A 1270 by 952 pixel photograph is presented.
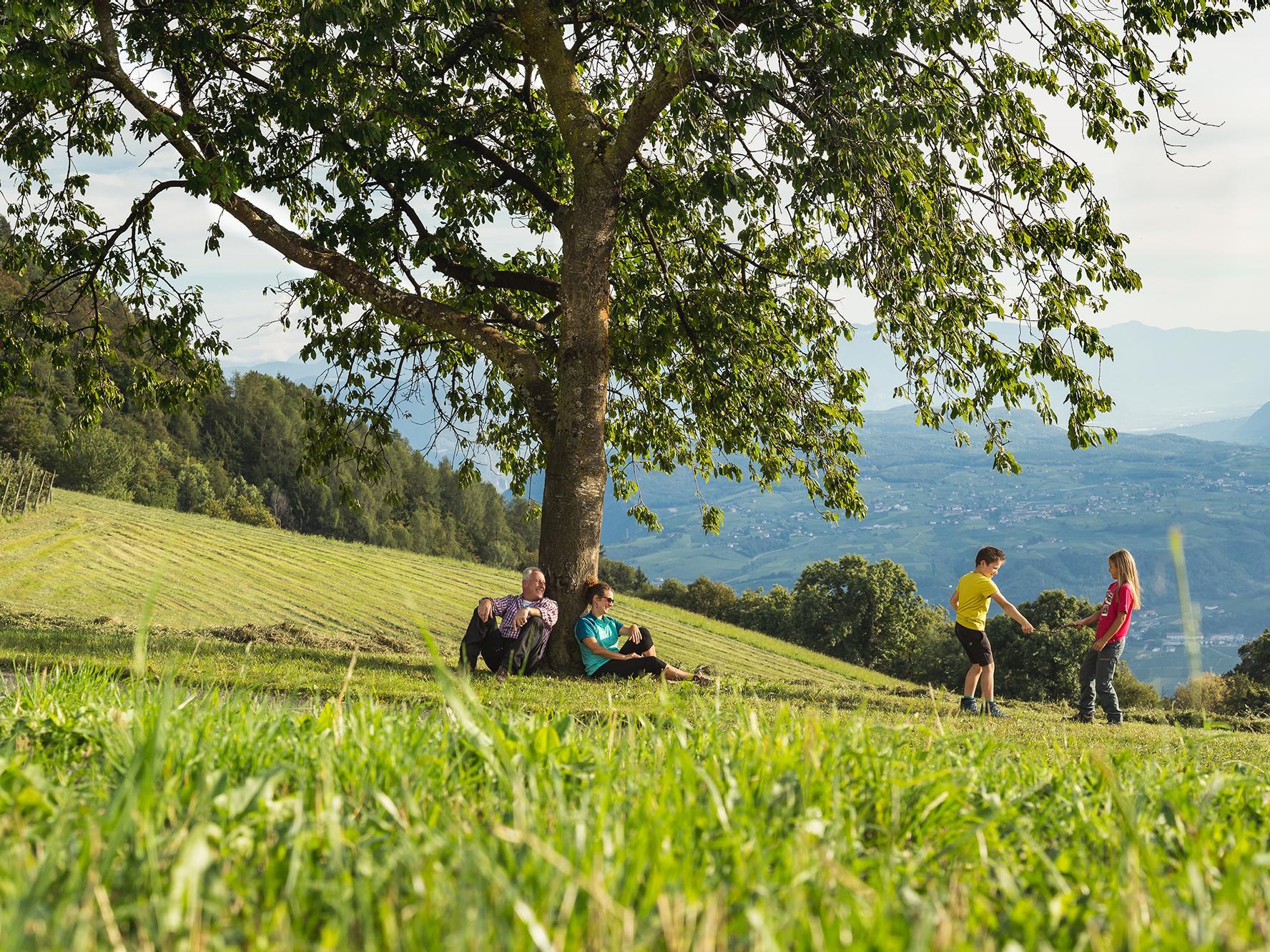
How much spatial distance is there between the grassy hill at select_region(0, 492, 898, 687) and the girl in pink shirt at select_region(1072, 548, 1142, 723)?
6410 millimetres

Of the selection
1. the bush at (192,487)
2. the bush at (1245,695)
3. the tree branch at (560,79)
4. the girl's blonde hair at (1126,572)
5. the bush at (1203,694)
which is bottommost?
the bush at (1245,695)

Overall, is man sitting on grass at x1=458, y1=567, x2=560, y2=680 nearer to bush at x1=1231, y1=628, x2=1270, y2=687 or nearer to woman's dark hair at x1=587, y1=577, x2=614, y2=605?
woman's dark hair at x1=587, y1=577, x2=614, y2=605

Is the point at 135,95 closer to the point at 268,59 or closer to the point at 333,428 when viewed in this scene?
the point at 268,59

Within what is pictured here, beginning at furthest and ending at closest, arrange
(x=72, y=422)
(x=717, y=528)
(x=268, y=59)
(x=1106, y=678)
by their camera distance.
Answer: (x=717, y=528) → (x=72, y=422) → (x=268, y=59) → (x=1106, y=678)

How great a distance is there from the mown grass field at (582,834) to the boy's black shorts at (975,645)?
26.0 ft

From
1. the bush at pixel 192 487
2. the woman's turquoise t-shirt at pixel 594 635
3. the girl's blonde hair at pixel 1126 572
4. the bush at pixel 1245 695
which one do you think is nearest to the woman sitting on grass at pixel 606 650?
the woman's turquoise t-shirt at pixel 594 635

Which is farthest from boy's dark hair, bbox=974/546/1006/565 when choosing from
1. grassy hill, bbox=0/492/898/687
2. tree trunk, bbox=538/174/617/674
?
grassy hill, bbox=0/492/898/687

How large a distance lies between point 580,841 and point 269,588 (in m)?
35.4

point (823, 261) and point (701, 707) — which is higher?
point (823, 261)

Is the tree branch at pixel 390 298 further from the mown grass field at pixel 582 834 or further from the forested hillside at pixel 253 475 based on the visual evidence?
the forested hillside at pixel 253 475

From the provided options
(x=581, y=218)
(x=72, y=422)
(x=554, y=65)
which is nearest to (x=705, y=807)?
(x=581, y=218)

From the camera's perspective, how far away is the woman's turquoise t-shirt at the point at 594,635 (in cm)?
1170

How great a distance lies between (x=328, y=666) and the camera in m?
11.0

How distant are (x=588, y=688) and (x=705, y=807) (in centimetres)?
804
